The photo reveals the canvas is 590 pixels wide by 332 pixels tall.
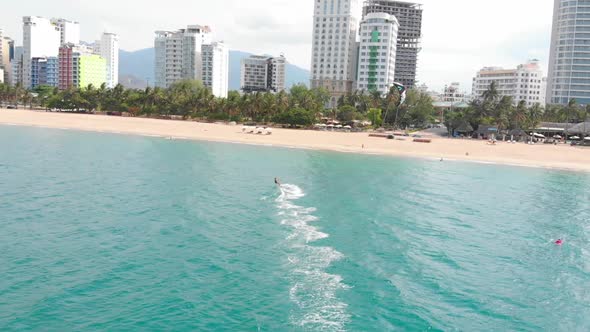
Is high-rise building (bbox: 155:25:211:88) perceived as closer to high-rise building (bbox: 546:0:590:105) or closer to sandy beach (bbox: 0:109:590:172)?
sandy beach (bbox: 0:109:590:172)

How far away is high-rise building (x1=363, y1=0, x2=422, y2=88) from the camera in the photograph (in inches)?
7195

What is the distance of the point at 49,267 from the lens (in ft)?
66.5

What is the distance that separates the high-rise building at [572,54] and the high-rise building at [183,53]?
125 meters

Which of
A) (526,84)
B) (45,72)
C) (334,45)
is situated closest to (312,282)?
(334,45)

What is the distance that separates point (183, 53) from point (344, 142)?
127836 mm

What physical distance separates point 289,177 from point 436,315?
27664 millimetres

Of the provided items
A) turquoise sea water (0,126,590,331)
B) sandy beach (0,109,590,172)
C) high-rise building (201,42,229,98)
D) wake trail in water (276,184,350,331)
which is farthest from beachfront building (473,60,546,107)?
wake trail in water (276,184,350,331)

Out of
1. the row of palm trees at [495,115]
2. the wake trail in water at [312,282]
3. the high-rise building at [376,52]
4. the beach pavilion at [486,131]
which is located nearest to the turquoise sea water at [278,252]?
the wake trail in water at [312,282]

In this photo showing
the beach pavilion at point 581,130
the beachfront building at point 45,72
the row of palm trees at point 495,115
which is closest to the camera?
the beach pavilion at point 581,130

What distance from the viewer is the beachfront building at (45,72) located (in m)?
185

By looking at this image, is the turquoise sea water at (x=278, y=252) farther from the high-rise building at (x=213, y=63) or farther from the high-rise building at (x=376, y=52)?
the high-rise building at (x=213, y=63)

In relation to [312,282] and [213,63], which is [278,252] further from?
[213,63]

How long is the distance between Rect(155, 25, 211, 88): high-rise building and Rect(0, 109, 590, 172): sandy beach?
311 feet

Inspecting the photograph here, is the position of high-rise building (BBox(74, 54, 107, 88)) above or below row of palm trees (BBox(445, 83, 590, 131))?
above
